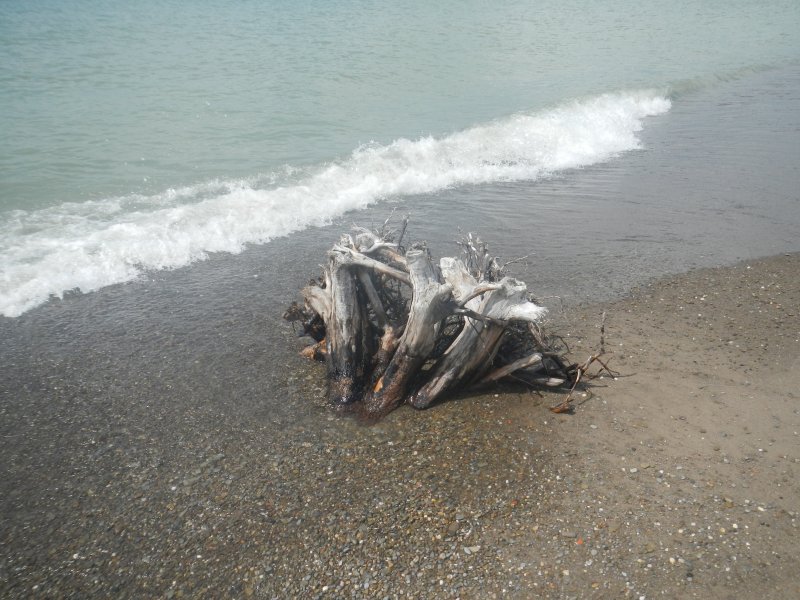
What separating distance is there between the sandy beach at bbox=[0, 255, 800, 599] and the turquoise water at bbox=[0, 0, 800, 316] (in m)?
2.96

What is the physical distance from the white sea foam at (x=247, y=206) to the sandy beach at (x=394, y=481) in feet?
7.48

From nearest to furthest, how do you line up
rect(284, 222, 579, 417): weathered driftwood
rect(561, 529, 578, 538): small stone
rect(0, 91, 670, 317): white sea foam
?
1. rect(561, 529, 578, 538): small stone
2. rect(284, 222, 579, 417): weathered driftwood
3. rect(0, 91, 670, 317): white sea foam

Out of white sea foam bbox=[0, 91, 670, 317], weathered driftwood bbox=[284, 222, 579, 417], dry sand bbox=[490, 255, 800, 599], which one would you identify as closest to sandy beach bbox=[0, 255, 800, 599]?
dry sand bbox=[490, 255, 800, 599]

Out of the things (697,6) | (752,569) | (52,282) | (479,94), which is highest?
(697,6)

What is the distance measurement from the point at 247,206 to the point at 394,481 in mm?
7622

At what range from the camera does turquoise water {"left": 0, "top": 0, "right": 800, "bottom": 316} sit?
10.4m

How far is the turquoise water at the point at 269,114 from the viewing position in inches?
409

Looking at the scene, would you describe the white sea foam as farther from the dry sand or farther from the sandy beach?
the dry sand

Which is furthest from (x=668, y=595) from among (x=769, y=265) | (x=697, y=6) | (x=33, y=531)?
(x=697, y=6)

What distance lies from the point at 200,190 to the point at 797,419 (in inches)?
416

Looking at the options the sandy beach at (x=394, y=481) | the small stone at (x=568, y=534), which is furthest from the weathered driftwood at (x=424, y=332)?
the small stone at (x=568, y=534)

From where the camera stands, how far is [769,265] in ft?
28.2

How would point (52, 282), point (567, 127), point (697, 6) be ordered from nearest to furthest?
point (52, 282) → point (567, 127) → point (697, 6)

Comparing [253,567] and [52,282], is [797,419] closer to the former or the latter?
[253,567]
